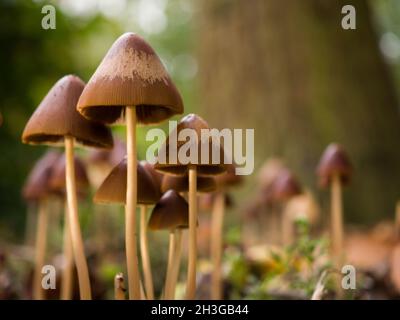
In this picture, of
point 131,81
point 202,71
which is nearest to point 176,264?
point 131,81

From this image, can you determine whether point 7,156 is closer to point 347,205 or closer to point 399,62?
point 347,205

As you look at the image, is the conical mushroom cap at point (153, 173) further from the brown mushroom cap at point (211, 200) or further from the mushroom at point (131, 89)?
the brown mushroom cap at point (211, 200)

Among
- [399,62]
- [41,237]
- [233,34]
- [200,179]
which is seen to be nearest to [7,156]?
[233,34]

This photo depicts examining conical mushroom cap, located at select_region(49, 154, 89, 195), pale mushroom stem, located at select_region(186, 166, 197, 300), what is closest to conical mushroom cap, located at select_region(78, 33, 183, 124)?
pale mushroom stem, located at select_region(186, 166, 197, 300)

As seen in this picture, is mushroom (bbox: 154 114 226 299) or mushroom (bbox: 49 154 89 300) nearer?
mushroom (bbox: 154 114 226 299)

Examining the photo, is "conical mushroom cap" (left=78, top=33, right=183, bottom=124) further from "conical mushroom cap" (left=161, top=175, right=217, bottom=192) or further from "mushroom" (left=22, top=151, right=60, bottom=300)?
"mushroom" (left=22, top=151, right=60, bottom=300)

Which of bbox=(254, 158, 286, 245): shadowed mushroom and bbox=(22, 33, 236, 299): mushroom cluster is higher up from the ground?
bbox=(254, 158, 286, 245): shadowed mushroom
